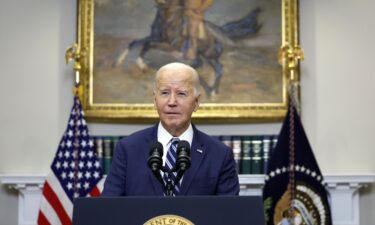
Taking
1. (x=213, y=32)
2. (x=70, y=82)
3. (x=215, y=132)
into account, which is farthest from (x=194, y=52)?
(x=70, y=82)

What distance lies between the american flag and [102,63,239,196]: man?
3.67 metres

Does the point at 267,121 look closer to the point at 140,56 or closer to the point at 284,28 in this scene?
the point at 284,28

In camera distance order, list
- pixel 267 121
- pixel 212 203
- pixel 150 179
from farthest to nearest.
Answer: pixel 267 121 < pixel 150 179 < pixel 212 203

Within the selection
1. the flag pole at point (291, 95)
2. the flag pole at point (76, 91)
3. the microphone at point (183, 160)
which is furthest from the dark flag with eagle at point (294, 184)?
the microphone at point (183, 160)

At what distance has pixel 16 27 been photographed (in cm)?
740

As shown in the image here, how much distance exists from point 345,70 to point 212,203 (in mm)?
5065

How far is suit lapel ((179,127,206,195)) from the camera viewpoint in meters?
3.07

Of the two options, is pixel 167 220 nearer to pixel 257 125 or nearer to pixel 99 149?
pixel 99 149

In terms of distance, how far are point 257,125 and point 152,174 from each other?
4330mm

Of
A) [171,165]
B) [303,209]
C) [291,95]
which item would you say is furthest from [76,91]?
[171,165]

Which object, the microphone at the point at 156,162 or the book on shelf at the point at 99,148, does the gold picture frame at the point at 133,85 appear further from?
the microphone at the point at 156,162

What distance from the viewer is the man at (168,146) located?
3137mm

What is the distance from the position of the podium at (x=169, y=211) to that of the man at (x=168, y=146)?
1.95 ft

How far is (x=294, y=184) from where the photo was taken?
22.4 feet
